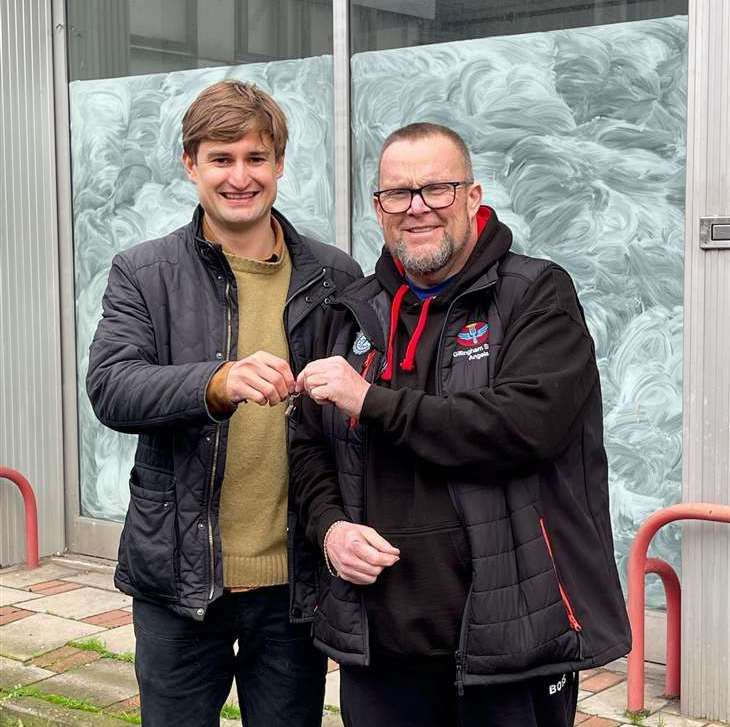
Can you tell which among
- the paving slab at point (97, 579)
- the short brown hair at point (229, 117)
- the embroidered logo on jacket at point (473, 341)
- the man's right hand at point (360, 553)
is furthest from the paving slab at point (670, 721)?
the paving slab at point (97, 579)

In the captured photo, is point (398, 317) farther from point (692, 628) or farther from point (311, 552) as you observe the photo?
point (692, 628)

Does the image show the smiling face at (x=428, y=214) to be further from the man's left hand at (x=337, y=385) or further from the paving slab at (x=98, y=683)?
the paving slab at (x=98, y=683)

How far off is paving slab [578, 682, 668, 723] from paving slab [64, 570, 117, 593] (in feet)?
8.27

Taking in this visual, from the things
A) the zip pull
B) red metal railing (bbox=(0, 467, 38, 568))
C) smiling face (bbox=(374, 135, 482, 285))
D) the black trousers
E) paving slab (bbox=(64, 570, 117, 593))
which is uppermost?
smiling face (bbox=(374, 135, 482, 285))

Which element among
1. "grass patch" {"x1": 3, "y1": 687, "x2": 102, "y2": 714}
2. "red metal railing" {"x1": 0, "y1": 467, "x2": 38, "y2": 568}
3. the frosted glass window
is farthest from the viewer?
"red metal railing" {"x1": 0, "y1": 467, "x2": 38, "y2": 568}

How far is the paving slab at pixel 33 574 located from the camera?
20.4ft

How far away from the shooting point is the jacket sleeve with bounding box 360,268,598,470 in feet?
8.19

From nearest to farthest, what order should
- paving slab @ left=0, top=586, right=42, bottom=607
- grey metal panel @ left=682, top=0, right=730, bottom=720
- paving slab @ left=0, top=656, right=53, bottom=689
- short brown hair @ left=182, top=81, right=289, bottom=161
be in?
short brown hair @ left=182, top=81, right=289, bottom=161 < grey metal panel @ left=682, top=0, right=730, bottom=720 < paving slab @ left=0, top=656, right=53, bottom=689 < paving slab @ left=0, top=586, right=42, bottom=607

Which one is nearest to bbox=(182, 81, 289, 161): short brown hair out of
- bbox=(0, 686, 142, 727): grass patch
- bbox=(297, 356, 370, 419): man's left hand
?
bbox=(297, 356, 370, 419): man's left hand

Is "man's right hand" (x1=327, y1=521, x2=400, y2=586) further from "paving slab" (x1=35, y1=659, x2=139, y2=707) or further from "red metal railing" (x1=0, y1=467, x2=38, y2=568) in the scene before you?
"red metal railing" (x1=0, y1=467, x2=38, y2=568)

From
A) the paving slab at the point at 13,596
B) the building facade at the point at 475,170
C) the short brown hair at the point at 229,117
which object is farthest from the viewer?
the paving slab at the point at 13,596

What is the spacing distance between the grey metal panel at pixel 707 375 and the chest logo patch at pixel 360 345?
1.76 m

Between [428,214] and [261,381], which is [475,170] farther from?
[261,381]

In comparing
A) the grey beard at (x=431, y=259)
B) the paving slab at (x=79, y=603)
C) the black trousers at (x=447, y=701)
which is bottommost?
the paving slab at (x=79, y=603)
